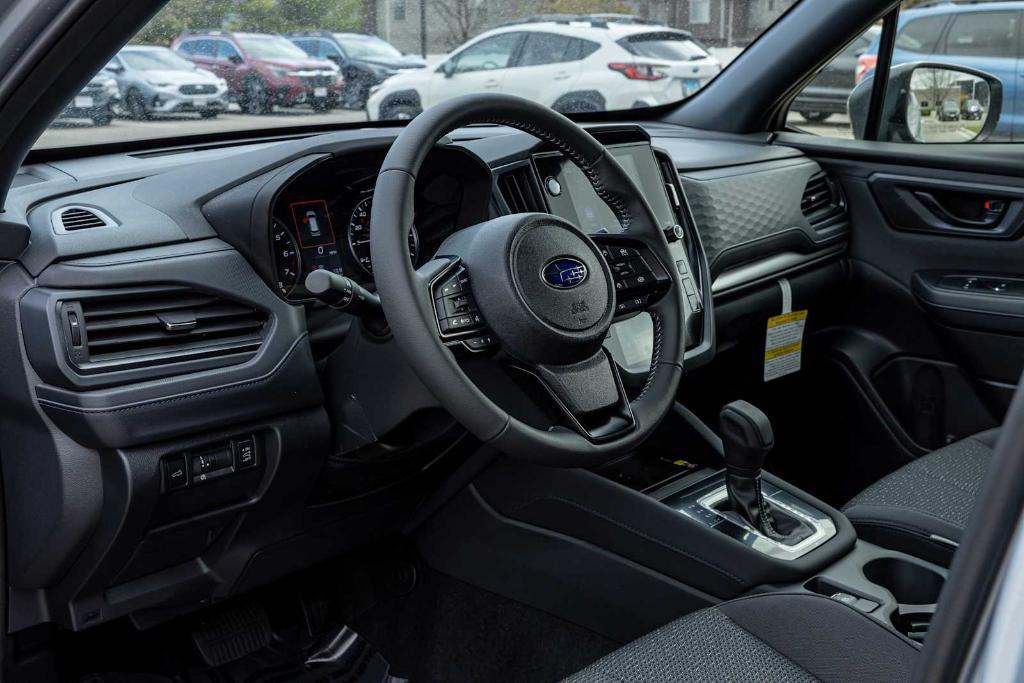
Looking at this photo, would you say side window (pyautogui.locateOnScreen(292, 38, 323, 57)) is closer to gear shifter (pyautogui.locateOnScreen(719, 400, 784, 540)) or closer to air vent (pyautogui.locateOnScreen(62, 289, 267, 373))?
air vent (pyautogui.locateOnScreen(62, 289, 267, 373))

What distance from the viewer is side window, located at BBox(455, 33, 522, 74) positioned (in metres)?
2.54

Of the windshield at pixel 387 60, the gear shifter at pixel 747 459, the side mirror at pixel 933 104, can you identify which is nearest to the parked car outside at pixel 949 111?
the side mirror at pixel 933 104

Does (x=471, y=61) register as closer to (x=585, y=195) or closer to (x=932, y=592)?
(x=585, y=195)

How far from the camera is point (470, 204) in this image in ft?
6.07

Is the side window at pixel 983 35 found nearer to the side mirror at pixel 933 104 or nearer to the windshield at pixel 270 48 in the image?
the side mirror at pixel 933 104

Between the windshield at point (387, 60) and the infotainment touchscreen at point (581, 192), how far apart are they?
5.3 inches

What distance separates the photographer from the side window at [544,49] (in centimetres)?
270

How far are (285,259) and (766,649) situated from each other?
97cm

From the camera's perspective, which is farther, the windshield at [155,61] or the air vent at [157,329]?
the windshield at [155,61]

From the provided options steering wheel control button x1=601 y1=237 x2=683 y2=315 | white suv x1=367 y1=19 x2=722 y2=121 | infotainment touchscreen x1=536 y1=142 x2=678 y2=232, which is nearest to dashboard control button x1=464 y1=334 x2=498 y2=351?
steering wheel control button x1=601 y1=237 x2=683 y2=315

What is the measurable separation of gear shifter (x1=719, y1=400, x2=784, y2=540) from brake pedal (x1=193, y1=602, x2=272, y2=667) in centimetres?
103

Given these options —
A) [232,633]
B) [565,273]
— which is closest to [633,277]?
[565,273]

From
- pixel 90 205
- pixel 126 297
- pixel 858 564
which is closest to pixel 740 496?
pixel 858 564

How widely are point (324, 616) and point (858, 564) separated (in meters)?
1.15
